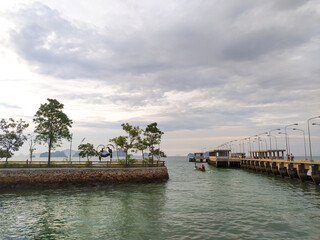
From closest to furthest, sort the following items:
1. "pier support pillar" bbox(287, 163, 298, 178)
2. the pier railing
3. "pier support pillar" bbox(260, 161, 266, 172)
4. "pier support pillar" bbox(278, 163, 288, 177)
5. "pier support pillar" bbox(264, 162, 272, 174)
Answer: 1. the pier railing
2. "pier support pillar" bbox(287, 163, 298, 178)
3. "pier support pillar" bbox(278, 163, 288, 177)
4. "pier support pillar" bbox(264, 162, 272, 174)
5. "pier support pillar" bbox(260, 161, 266, 172)

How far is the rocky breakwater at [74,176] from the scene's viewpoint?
33.8 meters

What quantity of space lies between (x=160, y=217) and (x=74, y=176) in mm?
23505

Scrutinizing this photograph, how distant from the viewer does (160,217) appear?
62.1ft

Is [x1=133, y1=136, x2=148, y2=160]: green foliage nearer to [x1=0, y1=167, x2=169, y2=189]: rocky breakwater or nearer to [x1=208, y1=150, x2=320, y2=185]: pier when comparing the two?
[x1=0, y1=167, x2=169, y2=189]: rocky breakwater

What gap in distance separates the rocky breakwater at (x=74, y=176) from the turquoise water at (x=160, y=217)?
603 centimetres

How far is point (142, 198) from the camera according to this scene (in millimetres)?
27297

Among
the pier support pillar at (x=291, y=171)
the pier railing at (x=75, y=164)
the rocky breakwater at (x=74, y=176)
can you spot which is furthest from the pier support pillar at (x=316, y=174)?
the pier railing at (x=75, y=164)

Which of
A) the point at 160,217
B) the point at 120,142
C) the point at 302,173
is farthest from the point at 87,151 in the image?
the point at 302,173

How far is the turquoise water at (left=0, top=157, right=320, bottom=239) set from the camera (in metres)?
15.1

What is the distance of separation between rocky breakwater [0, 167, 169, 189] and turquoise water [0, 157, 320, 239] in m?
6.03

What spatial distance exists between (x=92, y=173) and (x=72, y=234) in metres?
24.0

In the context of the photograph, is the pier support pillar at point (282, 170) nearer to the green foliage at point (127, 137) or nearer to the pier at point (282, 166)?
the pier at point (282, 166)

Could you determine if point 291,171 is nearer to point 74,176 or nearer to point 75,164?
point 74,176

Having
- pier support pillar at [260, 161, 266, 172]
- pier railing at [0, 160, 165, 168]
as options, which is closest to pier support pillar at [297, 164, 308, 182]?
pier support pillar at [260, 161, 266, 172]
